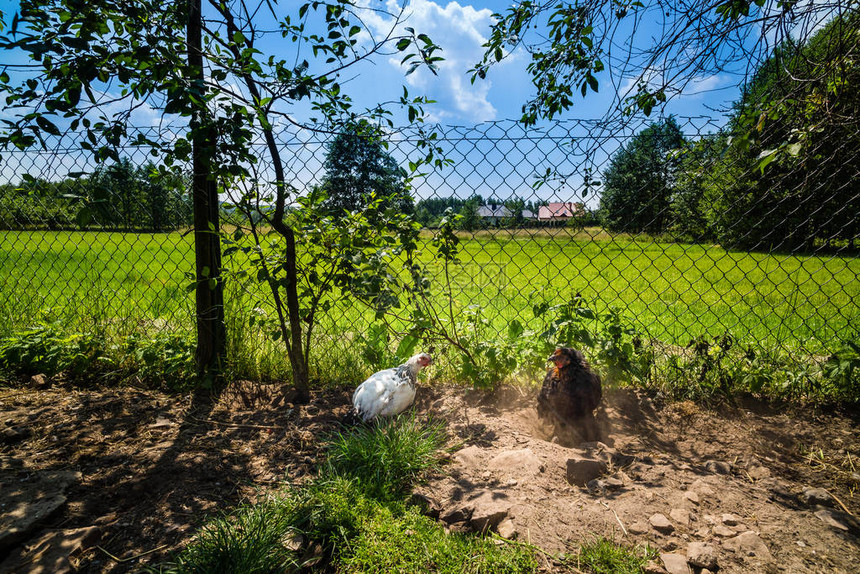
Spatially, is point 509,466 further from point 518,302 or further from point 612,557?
point 518,302

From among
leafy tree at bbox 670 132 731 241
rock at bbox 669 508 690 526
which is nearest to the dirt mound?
rock at bbox 669 508 690 526

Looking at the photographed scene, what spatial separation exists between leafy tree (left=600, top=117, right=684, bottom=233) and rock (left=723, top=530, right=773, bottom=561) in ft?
5.70

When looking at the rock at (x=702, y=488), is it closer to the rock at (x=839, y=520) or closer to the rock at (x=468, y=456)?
the rock at (x=839, y=520)

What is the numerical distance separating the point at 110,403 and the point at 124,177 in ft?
5.06

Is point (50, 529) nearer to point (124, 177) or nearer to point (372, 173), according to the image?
point (124, 177)

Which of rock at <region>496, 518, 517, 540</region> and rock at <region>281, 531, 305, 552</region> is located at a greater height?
rock at <region>496, 518, 517, 540</region>

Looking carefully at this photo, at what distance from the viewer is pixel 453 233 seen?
8.77 ft

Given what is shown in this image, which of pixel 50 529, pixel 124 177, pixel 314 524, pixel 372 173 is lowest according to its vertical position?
pixel 50 529

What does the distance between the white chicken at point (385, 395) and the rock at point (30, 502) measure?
1233mm

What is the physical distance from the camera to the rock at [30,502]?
146 centimetres

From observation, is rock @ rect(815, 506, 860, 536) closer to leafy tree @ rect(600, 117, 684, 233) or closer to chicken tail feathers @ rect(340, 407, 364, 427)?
leafy tree @ rect(600, 117, 684, 233)

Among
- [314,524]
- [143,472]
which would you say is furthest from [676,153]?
[143,472]

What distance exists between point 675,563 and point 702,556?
0.10m

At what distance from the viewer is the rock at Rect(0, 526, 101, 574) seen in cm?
132
